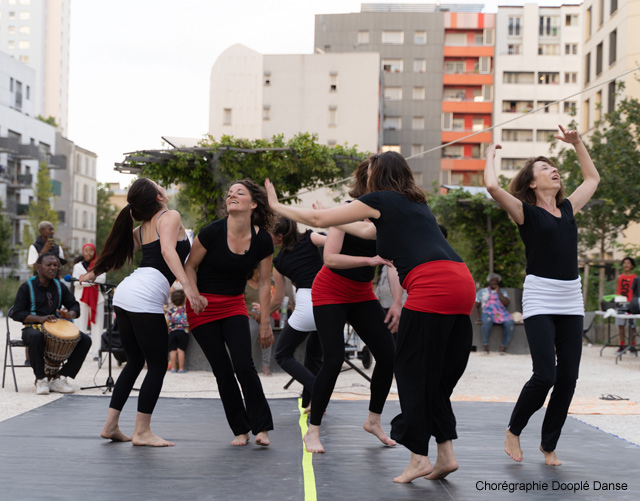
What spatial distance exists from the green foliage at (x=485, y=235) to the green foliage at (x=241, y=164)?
288cm

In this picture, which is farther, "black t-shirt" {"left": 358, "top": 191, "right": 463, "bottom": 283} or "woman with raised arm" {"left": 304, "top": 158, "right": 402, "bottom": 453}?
"woman with raised arm" {"left": 304, "top": 158, "right": 402, "bottom": 453}

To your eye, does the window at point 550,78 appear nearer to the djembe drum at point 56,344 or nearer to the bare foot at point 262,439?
the djembe drum at point 56,344

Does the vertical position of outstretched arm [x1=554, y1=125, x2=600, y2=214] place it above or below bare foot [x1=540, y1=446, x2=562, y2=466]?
above

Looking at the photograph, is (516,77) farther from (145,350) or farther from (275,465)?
(275,465)

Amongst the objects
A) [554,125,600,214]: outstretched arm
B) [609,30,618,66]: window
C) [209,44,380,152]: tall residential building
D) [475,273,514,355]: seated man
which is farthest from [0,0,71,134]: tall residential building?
[554,125,600,214]: outstretched arm

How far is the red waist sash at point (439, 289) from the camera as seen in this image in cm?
487

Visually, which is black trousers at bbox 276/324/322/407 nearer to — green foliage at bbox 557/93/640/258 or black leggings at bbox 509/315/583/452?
black leggings at bbox 509/315/583/452

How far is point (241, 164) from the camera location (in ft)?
60.8

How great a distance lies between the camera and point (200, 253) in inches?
238

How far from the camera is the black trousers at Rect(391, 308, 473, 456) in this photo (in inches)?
194

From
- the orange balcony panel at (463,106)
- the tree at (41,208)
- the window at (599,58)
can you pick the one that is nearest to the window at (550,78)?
the orange balcony panel at (463,106)

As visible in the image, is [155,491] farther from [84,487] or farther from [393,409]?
[393,409]

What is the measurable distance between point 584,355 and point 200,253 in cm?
1258

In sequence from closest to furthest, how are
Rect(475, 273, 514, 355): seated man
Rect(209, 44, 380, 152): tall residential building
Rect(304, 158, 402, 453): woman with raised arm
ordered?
Rect(304, 158, 402, 453): woman with raised arm < Rect(475, 273, 514, 355): seated man < Rect(209, 44, 380, 152): tall residential building
